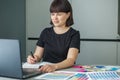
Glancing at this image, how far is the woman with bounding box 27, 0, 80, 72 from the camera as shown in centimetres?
196

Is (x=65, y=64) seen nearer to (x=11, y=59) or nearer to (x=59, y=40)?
(x=59, y=40)

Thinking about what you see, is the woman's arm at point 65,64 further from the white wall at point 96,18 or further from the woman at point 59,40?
the white wall at point 96,18

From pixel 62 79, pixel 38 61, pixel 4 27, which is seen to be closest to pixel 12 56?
pixel 62 79

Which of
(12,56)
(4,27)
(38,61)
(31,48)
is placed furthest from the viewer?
(31,48)

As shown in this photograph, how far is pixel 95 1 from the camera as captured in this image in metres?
3.89

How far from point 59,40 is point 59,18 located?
0.66 ft

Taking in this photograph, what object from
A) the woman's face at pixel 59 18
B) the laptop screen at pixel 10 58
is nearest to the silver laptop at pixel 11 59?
the laptop screen at pixel 10 58

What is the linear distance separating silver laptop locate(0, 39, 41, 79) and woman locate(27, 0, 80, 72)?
49cm

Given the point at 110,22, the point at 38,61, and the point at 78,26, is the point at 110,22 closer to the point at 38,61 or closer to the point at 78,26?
the point at 78,26

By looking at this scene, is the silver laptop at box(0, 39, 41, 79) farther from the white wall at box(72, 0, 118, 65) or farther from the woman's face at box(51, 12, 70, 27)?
the white wall at box(72, 0, 118, 65)

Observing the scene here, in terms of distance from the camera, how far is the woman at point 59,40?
196cm

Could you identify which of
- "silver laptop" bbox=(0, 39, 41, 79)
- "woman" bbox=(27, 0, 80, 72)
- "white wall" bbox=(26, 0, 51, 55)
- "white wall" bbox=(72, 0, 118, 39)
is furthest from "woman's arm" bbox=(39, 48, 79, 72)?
"white wall" bbox=(26, 0, 51, 55)

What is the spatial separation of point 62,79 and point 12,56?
0.31 metres

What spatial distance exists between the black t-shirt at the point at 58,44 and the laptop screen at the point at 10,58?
69 centimetres
